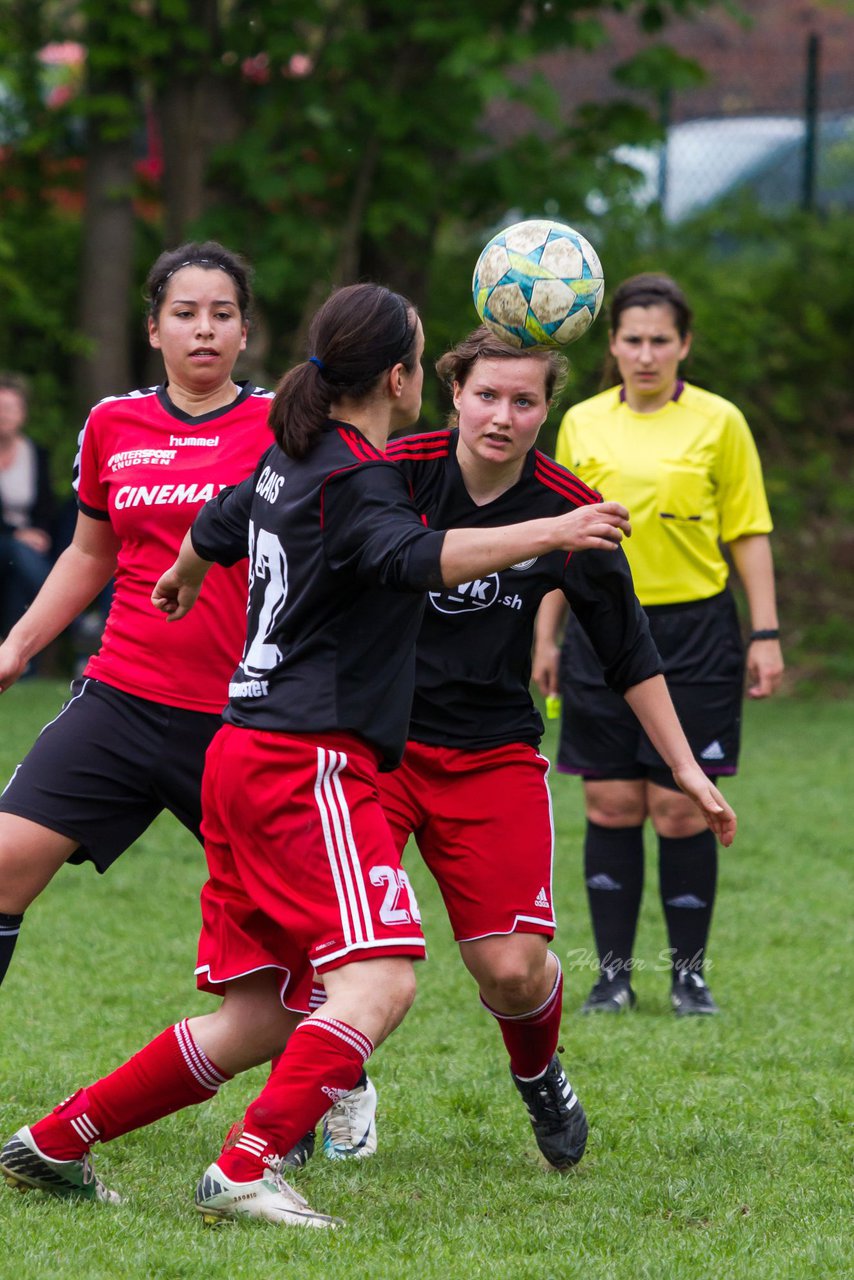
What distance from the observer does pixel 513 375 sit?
145 inches

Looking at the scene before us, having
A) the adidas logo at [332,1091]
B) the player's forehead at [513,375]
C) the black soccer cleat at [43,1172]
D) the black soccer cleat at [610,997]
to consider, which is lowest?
the black soccer cleat at [610,997]

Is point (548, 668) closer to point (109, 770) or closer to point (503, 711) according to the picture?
point (503, 711)

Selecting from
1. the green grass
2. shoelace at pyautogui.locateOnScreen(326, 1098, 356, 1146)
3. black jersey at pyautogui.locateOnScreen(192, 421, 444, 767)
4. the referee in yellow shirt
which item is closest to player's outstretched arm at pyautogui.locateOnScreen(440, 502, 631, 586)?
black jersey at pyautogui.locateOnScreen(192, 421, 444, 767)

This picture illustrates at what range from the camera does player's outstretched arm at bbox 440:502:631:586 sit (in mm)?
3025

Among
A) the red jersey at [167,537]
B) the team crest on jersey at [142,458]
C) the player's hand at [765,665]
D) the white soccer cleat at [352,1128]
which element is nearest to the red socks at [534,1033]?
the white soccer cleat at [352,1128]

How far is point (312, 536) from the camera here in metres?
3.30

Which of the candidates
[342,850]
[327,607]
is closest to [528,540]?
[327,607]

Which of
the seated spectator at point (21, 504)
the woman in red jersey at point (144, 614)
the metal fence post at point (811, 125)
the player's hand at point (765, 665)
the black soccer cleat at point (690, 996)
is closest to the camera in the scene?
the woman in red jersey at point (144, 614)

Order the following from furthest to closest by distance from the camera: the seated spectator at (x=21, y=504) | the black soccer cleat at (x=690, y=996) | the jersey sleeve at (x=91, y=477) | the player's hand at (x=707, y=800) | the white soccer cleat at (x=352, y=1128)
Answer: the seated spectator at (x=21, y=504) → the black soccer cleat at (x=690, y=996) → the jersey sleeve at (x=91, y=477) → the white soccer cleat at (x=352, y=1128) → the player's hand at (x=707, y=800)

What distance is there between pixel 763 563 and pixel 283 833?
2.80m

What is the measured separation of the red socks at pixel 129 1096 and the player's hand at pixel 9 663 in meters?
1.06

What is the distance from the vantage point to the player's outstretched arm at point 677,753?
12.1 feet

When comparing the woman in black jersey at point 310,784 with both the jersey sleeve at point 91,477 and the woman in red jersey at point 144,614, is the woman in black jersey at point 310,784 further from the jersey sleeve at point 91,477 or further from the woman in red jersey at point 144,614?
the jersey sleeve at point 91,477

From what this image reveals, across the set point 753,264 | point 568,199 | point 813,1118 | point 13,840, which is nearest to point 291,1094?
point 13,840
